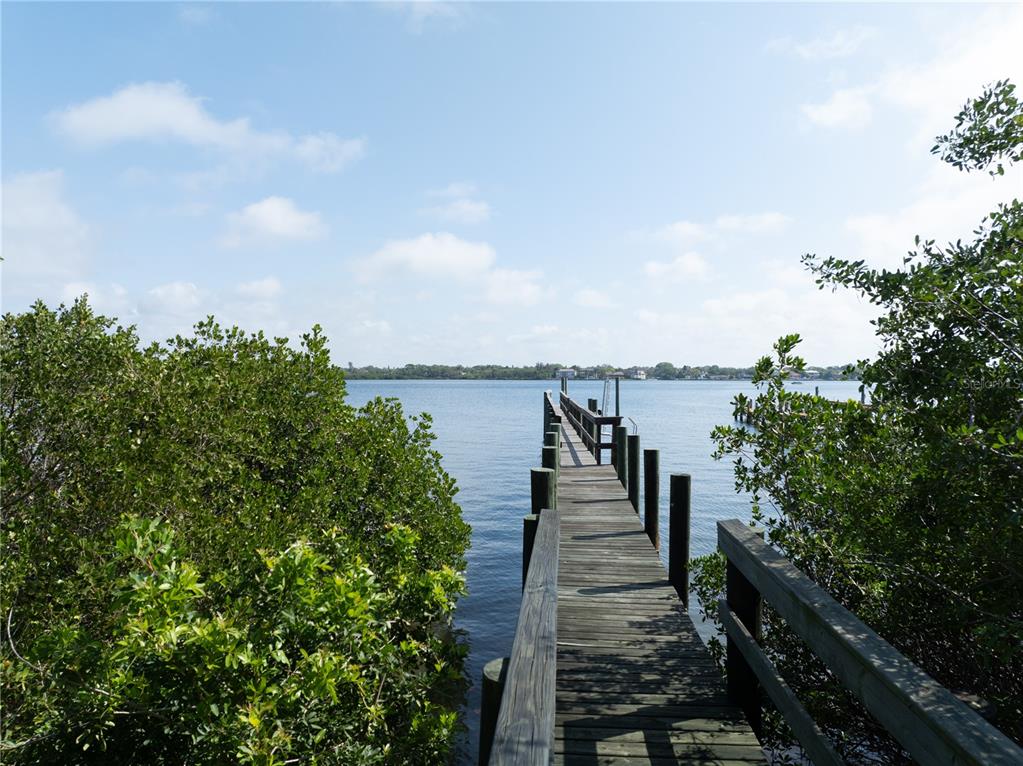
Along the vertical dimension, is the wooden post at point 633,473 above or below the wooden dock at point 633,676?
above

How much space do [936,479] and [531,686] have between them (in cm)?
233

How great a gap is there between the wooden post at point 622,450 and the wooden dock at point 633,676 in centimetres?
432

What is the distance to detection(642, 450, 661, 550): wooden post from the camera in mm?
9672

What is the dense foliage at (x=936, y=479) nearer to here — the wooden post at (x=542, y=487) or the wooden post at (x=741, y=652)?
the wooden post at (x=741, y=652)

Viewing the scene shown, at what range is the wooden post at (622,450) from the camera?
1285 centimetres

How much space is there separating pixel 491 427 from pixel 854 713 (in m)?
52.7

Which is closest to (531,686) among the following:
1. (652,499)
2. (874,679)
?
(874,679)

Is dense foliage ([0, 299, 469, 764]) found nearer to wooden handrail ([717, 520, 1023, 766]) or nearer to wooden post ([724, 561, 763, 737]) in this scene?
wooden post ([724, 561, 763, 737])

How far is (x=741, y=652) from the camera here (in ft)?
13.1

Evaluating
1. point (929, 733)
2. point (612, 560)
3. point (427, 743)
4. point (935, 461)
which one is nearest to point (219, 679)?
point (427, 743)

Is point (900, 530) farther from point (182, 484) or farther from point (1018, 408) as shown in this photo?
point (182, 484)

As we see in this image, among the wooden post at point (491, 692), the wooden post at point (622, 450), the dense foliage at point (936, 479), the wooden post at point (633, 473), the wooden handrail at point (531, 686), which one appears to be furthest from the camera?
the wooden post at point (622, 450)

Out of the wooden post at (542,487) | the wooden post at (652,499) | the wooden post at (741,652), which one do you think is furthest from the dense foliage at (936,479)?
the wooden post at (652,499)

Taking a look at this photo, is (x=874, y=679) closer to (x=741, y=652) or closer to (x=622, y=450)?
(x=741, y=652)
